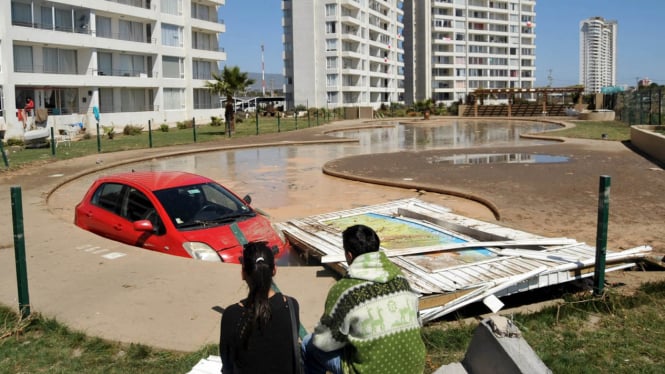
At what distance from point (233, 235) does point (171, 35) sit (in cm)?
5207

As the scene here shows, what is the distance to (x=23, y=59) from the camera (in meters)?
42.7

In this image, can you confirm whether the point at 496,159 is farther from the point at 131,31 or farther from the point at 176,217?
the point at 131,31

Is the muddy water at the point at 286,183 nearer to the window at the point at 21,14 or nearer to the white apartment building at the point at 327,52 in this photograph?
the window at the point at 21,14

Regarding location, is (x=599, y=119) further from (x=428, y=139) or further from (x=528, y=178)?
(x=528, y=178)

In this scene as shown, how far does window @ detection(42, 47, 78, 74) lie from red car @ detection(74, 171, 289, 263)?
3864 centimetres

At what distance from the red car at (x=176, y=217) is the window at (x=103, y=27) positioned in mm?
42930

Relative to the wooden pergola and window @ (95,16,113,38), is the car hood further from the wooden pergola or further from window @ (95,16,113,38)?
the wooden pergola

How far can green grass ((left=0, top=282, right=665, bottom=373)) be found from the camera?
5.09 m

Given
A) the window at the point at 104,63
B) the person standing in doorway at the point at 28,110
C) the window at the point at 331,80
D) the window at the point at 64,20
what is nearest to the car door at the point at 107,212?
the person standing in doorway at the point at 28,110

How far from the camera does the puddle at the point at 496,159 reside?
21.7 meters

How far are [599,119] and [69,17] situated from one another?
40.8 meters

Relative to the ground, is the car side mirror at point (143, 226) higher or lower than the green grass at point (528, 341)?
higher

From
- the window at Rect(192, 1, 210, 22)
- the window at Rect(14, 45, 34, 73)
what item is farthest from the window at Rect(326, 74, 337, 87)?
the window at Rect(14, 45, 34, 73)

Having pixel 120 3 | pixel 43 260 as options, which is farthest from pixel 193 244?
pixel 120 3
